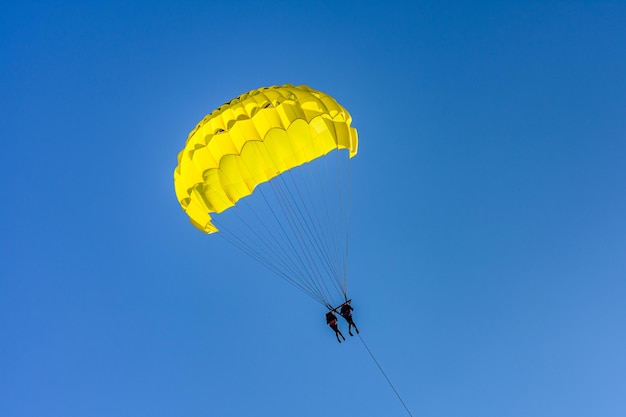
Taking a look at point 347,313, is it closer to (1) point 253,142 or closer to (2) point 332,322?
(2) point 332,322

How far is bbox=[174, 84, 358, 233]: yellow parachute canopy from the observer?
1250 centimetres

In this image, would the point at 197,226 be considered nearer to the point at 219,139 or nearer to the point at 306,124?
the point at 219,139

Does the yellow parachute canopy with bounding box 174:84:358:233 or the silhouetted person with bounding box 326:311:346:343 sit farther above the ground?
the yellow parachute canopy with bounding box 174:84:358:233

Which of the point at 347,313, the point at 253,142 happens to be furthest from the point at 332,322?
the point at 253,142

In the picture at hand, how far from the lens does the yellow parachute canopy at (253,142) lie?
12500 mm

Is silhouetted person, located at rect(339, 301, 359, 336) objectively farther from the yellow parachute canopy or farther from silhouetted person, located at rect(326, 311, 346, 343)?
the yellow parachute canopy

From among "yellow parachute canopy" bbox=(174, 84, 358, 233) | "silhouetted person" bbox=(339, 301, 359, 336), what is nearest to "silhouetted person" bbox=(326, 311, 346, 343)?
"silhouetted person" bbox=(339, 301, 359, 336)

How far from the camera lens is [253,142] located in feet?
41.1

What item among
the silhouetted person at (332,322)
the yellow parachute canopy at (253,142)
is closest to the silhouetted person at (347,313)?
the silhouetted person at (332,322)

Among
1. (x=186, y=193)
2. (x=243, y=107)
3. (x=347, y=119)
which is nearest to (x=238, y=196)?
(x=186, y=193)

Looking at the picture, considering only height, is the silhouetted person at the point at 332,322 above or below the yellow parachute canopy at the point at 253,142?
below

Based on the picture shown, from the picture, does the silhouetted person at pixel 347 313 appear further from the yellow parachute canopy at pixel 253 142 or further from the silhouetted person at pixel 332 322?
the yellow parachute canopy at pixel 253 142

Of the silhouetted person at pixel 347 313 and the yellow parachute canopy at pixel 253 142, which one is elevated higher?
the yellow parachute canopy at pixel 253 142

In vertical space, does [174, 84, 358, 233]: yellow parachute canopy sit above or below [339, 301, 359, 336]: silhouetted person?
above
